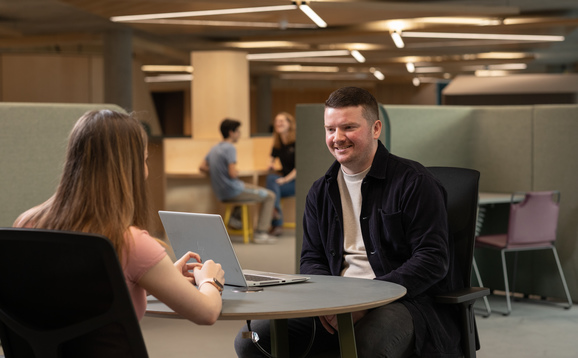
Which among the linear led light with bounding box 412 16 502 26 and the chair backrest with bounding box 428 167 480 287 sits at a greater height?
Answer: the linear led light with bounding box 412 16 502 26

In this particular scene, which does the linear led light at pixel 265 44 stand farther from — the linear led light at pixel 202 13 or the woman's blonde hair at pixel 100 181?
the woman's blonde hair at pixel 100 181

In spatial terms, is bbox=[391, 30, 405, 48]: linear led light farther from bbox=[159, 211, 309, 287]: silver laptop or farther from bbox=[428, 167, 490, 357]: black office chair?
bbox=[159, 211, 309, 287]: silver laptop

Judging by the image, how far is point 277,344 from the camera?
2.45 meters

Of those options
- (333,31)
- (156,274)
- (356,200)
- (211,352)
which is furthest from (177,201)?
(156,274)

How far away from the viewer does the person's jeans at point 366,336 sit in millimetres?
2227

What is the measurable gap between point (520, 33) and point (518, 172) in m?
6.11

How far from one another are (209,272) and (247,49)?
1139 cm

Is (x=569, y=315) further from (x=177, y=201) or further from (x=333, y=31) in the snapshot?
(x=333, y=31)

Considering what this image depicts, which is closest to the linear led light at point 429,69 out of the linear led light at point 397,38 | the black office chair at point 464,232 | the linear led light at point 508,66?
the linear led light at point 508,66

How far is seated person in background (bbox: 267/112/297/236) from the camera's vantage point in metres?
8.71

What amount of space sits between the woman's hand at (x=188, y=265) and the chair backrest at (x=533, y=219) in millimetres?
3210

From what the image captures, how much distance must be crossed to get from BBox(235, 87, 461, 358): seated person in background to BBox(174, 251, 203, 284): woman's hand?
0.40m

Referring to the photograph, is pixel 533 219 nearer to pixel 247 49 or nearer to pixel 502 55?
pixel 247 49

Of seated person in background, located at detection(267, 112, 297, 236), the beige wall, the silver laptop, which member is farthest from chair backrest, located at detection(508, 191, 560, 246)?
the beige wall
